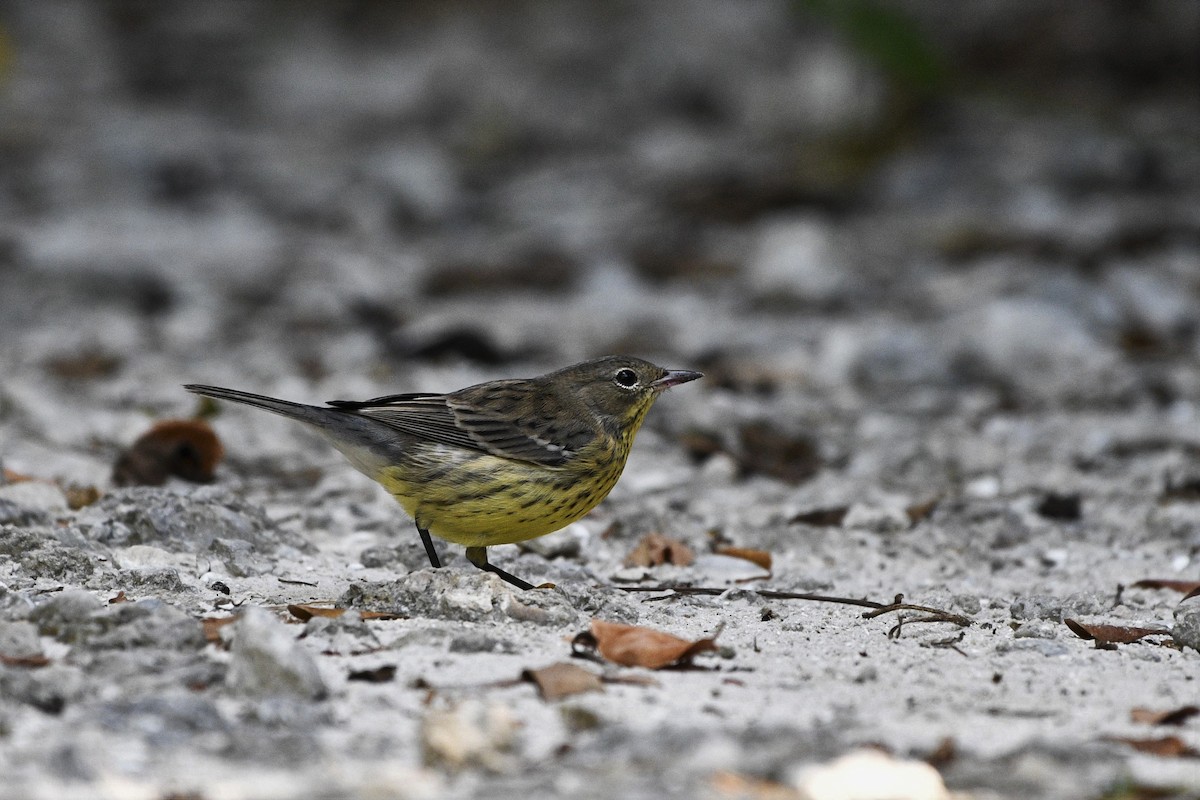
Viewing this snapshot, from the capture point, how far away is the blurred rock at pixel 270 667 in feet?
12.4

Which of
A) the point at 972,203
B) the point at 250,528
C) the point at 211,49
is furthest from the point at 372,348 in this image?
the point at 211,49

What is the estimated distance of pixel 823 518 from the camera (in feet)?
22.7

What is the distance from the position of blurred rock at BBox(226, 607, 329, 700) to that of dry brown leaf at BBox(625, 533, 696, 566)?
245 centimetres

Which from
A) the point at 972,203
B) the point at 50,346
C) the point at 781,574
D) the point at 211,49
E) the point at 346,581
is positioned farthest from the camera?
the point at 211,49

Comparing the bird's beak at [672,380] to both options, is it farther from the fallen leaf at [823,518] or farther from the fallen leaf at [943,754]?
the fallen leaf at [943,754]

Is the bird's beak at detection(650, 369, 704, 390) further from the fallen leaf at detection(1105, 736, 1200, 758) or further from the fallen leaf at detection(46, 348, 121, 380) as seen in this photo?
the fallen leaf at detection(46, 348, 121, 380)

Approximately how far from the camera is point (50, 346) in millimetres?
9883

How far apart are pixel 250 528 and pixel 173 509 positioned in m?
0.30

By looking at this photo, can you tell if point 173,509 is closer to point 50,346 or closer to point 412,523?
point 412,523

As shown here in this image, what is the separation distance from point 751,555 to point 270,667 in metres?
2.78

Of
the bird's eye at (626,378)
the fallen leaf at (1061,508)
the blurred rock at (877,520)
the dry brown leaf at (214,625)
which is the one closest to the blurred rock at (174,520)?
the dry brown leaf at (214,625)

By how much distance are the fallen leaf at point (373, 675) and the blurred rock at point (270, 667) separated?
162mm

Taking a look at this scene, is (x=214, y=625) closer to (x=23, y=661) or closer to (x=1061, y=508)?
(x=23, y=661)

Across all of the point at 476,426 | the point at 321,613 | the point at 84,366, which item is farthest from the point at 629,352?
the point at 321,613
